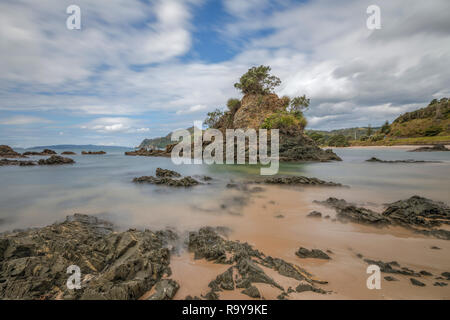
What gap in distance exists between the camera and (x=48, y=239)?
176 inches

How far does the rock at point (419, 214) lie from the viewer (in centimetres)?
577

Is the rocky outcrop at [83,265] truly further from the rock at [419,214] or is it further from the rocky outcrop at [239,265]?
the rock at [419,214]

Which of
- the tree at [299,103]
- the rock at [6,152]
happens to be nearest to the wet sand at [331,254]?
the tree at [299,103]

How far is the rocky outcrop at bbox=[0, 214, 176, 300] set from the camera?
2.96 m

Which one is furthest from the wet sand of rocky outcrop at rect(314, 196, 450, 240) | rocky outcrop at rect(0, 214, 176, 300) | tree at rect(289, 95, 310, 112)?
tree at rect(289, 95, 310, 112)

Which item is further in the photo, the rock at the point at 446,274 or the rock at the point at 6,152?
the rock at the point at 6,152

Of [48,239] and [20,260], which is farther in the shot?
[48,239]

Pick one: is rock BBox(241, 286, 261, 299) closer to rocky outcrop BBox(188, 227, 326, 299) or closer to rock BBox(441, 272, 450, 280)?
rocky outcrop BBox(188, 227, 326, 299)

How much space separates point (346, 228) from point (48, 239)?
831cm

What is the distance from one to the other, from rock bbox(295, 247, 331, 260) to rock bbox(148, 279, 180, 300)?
9.29 feet

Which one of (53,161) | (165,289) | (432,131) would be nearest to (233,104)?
(53,161)

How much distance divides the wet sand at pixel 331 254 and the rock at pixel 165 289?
12 centimetres

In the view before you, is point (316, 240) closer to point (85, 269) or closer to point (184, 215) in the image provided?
point (184, 215)
